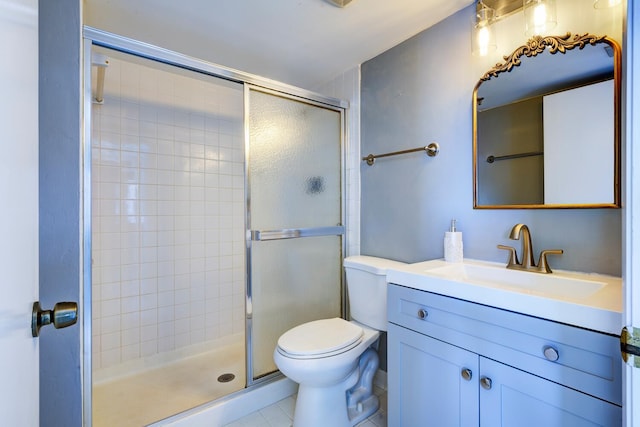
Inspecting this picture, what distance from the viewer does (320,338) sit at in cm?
150

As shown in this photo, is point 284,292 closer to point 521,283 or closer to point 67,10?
point 521,283

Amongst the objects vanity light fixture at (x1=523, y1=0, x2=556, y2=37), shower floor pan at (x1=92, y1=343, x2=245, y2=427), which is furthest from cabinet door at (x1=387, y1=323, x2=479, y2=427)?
vanity light fixture at (x1=523, y1=0, x2=556, y2=37)

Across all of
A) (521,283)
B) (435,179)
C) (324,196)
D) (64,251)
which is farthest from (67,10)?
(521,283)

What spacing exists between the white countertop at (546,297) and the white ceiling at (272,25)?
1333 mm

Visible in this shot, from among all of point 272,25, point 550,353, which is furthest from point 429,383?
point 272,25

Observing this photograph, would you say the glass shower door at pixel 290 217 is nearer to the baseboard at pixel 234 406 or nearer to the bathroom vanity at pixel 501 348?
the baseboard at pixel 234 406

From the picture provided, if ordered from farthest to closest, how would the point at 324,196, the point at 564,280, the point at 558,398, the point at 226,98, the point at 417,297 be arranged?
the point at 226,98, the point at 324,196, the point at 417,297, the point at 564,280, the point at 558,398

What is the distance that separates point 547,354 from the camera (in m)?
0.85

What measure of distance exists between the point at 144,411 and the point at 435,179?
2124mm

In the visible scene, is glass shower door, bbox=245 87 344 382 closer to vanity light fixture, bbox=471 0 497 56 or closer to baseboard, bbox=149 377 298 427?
baseboard, bbox=149 377 298 427

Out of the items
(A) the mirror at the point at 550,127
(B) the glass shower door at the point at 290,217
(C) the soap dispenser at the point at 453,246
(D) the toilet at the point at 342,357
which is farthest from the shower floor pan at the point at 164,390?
(A) the mirror at the point at 550,127

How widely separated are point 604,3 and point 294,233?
172 cm

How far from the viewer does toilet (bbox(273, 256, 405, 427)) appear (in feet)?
4.55

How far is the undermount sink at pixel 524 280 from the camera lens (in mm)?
1056
